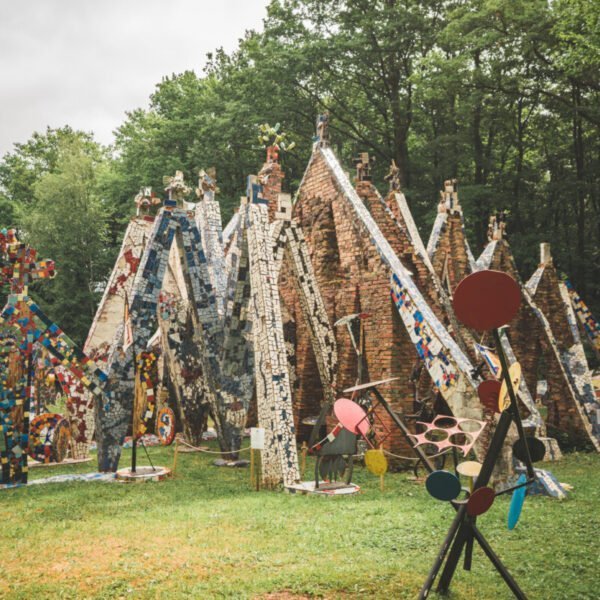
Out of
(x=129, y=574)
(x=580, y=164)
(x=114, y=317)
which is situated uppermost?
(x=580, y=164)

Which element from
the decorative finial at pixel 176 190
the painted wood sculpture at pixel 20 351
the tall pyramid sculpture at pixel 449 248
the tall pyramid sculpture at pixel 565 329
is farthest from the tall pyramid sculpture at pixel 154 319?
the tall pyramid sculpture at pixel 565 329

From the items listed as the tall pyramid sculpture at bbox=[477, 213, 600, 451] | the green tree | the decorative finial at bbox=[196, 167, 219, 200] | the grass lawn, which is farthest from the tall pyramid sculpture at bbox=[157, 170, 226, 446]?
the green tree

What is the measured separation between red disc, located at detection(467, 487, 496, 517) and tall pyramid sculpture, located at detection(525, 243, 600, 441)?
9.24 meters

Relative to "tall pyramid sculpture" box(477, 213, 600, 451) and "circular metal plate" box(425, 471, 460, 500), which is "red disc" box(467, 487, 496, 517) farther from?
"tall pyramid sculpture" box(477, 213, 600, 451)

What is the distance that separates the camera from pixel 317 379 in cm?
1228

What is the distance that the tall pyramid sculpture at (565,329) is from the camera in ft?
40.8

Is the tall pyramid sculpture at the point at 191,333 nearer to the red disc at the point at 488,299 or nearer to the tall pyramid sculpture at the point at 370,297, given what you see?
the tall pyramid sculpture at the point at 370,297

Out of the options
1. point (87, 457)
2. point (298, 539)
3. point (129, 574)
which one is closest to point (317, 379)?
point (87, 457)

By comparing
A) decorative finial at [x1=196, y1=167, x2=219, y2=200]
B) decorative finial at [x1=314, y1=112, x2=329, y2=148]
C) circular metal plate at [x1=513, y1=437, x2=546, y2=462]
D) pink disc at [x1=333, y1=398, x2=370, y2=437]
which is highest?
decorative finial at [x1=314, y1=112, x2=329, y2=148]

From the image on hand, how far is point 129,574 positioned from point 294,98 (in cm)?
2006

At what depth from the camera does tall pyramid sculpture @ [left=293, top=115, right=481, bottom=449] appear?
8.55m

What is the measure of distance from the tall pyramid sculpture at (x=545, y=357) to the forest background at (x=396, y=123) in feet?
23.8

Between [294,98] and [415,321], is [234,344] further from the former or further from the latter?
[294,98]

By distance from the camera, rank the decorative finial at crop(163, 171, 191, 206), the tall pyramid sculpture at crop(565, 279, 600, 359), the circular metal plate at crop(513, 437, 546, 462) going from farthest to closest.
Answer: the tall pyramid sculpture at crop(565, 279, 600, 359) < the decorative finial at crop(163, 171, 191, 206) < the circular metal plate at crop(513, 437, 546, 462)
